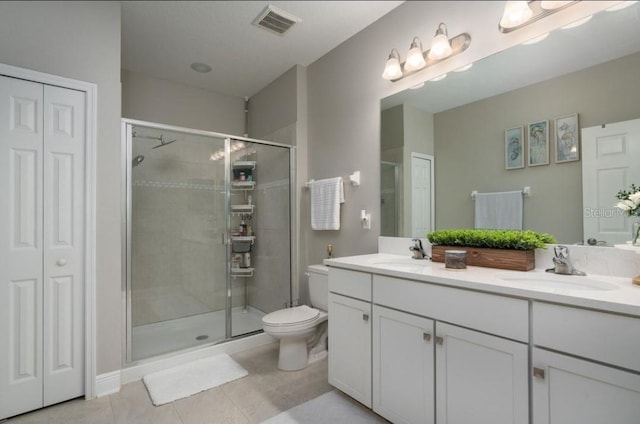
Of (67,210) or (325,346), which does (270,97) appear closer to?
(67,210)

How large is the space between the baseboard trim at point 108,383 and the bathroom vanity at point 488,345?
144 cm

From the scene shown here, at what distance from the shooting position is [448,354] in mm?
1335

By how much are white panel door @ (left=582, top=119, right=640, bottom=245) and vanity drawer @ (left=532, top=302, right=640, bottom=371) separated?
2.07 ft

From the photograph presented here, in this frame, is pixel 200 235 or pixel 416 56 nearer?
pixel 416 56

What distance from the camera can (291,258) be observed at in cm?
312

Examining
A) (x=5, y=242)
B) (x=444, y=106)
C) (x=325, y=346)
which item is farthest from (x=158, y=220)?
(x=444, y=106)

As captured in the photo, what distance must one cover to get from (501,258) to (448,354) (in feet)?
1.90

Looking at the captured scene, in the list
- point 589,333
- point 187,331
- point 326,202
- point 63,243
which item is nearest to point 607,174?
point 589,333

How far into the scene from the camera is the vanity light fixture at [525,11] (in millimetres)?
1479

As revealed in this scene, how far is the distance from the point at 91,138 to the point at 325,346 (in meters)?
2.25

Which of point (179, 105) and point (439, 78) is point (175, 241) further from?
point (439, 78)

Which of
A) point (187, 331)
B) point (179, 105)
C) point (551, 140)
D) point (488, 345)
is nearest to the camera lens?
point (488, 345)

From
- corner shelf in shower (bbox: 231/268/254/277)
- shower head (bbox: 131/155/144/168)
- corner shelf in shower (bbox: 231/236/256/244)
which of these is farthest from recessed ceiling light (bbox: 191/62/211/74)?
corner shelf in shower (bbox: 231/268/254/277)

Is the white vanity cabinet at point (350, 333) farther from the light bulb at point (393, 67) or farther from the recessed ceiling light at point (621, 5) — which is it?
the recessed ceiling light at point (621, 5)
